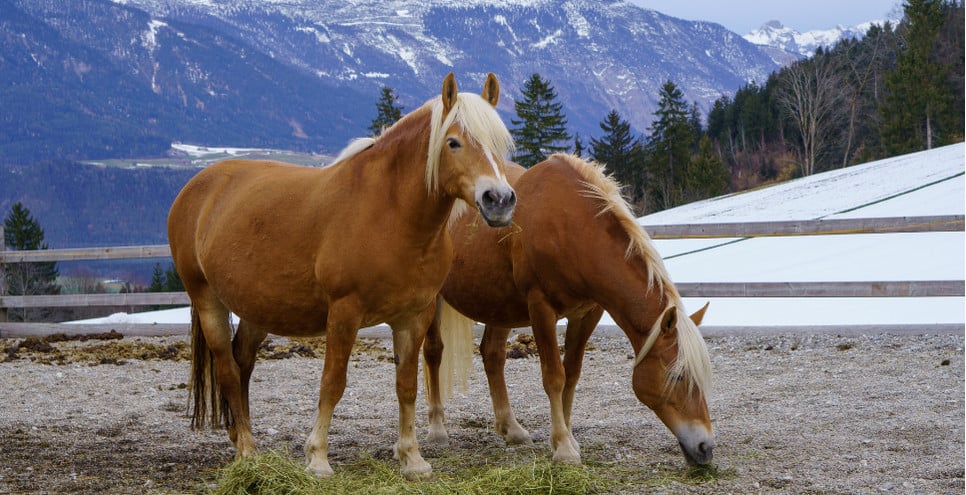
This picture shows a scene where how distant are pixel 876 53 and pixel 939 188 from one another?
42506 millimetres

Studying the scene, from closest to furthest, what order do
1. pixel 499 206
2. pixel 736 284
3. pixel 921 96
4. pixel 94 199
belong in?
pixel 499 206 → pixel 736 284 → pixel 921 96 → pixel 94 199

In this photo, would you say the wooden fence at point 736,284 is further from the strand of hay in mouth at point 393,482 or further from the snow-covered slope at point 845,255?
the strand of hay in mouth at point 393,482

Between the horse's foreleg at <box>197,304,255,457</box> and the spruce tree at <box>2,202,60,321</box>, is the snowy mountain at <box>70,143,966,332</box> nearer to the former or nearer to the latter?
the horse's foreleg at <box>197,304,255,457</box>

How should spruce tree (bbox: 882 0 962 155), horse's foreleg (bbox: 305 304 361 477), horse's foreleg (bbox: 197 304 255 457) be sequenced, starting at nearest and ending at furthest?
horse's foreleg (bbox: 305 304 361 477) < horse's foreleg (bbox: 197 304 255 457) < spruce tree (bbox: 882 0 962 155)

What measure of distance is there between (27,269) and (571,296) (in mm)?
38718

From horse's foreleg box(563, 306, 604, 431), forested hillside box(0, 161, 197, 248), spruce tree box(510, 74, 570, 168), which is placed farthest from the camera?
forested hillside box(0, 161, 197, 248)

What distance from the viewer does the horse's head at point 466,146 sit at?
3740 mm

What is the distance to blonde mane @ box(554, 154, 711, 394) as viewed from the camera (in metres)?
3.98

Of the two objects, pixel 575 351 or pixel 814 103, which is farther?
pixel 814 103

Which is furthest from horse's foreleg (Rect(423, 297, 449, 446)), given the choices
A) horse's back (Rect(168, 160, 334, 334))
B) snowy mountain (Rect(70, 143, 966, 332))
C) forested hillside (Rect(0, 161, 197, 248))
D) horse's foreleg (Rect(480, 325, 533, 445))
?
forested hillside (Rect(0, 161, 197, 248))

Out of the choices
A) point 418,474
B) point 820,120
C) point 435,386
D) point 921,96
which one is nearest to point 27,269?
point 435,386

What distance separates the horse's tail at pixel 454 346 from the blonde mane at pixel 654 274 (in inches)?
56.2

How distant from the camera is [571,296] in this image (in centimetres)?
455

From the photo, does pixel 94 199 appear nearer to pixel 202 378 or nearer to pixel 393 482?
pixel 202 378
